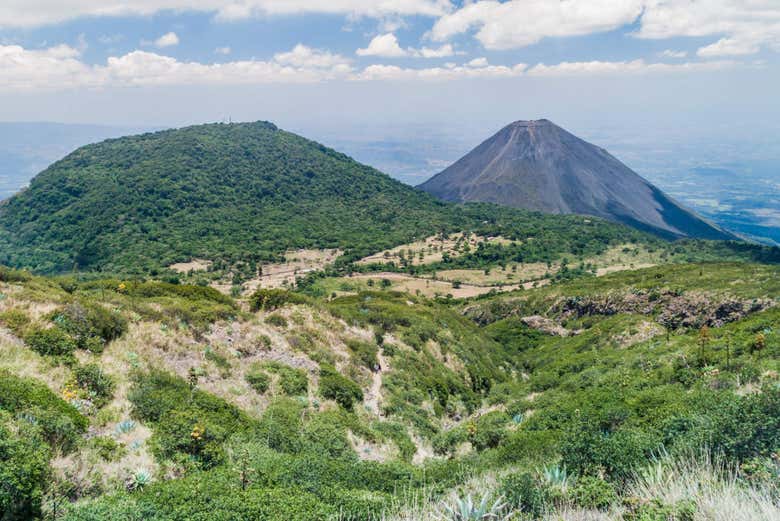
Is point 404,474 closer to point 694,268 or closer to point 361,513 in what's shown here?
point 361,513

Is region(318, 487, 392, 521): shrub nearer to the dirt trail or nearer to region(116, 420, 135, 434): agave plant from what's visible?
region(116, 420, 135, 434): agave plant

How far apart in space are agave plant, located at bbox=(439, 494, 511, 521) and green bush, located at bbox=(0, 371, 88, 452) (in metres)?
7.01

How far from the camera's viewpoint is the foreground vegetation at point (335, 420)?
6430 mm

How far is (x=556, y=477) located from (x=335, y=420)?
777 cm

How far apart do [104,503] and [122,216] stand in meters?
127

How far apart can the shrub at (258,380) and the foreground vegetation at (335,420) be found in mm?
89

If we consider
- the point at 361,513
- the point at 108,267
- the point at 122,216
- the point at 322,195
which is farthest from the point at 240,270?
the point at 361,513

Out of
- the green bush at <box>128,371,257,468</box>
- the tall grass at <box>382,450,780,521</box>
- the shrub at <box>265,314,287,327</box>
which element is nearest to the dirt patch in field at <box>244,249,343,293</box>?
the shrub at <box>265,314,287,327</box>

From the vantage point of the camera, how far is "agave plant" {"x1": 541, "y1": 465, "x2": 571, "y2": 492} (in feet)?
23.5

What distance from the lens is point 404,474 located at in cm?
948

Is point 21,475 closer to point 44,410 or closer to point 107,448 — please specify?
point 44,410

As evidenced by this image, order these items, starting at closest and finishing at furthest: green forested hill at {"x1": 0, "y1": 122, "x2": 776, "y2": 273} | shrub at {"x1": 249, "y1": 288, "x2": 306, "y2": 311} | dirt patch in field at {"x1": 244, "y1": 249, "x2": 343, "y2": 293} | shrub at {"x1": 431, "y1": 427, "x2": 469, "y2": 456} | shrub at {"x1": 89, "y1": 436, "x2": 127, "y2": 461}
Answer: shrub at {"x1": 89, "y1": 436, "x2": 127, "y2": 461} → shrub at {"x1": 431, "y1": 427, "x2": 469, "y2": 456} → shrub at {"x1": 249, "y1": 288, "x2": 306, "y2": 311} → dirt patch in field at {"x1": 244, "y1": 249, "x2": 343, "y2": 293} → green forested hill at {"x1": 0, "y1": 122, "x2": 776, "y2": 273}

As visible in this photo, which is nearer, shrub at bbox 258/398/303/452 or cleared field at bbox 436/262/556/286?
shrub at bbox 258/398/303/452

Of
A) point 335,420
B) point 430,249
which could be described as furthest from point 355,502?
point 430,249
